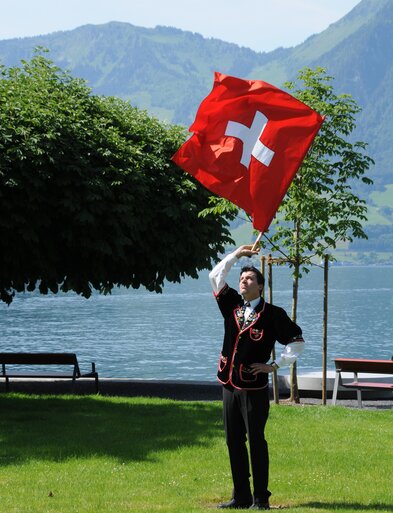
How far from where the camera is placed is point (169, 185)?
64.4 feet

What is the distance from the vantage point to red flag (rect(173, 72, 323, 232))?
9859 mm

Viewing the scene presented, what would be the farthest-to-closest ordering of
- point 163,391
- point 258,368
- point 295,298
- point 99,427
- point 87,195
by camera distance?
point 163,391 → point 295,298 → point 87,195 → point 99,427 → point 258,368

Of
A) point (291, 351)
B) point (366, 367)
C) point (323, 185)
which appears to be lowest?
point (366, 367)

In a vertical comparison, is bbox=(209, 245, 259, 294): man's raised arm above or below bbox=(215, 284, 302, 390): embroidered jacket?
above

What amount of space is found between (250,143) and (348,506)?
12.4 feet

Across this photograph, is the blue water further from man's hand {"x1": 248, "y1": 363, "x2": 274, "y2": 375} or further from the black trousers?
man's hand {"x1": 248, "y1": 363, "x2": 274, "y2": 375}

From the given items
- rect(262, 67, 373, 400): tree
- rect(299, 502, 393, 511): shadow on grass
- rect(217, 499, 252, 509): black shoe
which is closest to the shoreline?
rect(262, 67, 373, 400): tree

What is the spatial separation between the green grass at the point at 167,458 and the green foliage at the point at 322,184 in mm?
Answer: 3376

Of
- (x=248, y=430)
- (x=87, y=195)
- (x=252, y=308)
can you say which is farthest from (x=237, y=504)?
(x=87, y=195)

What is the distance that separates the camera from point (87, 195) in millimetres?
17547

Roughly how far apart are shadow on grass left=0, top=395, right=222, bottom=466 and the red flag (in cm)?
355

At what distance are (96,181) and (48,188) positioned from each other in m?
0.86

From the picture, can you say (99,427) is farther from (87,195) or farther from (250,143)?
(250,143)

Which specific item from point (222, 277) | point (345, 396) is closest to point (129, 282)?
point (345, 396)
